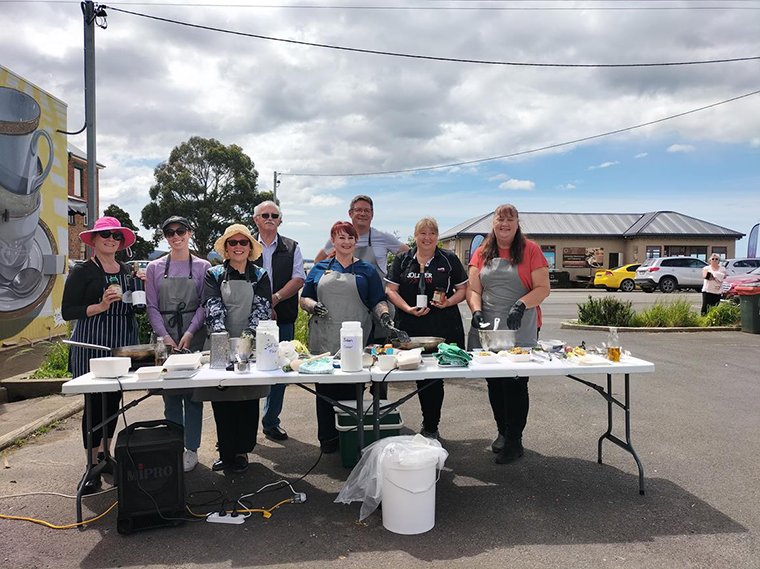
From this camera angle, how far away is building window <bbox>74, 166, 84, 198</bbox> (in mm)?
27531

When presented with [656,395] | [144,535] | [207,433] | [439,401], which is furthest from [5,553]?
[656,395]

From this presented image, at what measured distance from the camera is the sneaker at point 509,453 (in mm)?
4359

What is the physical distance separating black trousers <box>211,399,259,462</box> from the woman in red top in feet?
6.04

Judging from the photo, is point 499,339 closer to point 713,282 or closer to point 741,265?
point 713,282

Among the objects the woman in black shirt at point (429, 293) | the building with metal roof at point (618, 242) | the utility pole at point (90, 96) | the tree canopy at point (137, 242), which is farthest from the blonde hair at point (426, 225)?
the tree canopy at point (137, 242)

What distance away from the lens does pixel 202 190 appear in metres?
34.4

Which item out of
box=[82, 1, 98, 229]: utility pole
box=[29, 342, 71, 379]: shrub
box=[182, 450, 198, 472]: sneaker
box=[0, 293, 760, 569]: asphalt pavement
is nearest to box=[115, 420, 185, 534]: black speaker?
box=[0, 293, 760, 569]: asphalt pavement

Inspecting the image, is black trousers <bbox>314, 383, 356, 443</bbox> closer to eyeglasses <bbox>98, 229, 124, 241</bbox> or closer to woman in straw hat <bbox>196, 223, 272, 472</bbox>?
woman in straw hat <bbox>196, 223, 272, 472</bbox>

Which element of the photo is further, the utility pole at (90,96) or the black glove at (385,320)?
the utility pole at (90,96)

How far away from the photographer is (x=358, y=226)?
16.5 feet

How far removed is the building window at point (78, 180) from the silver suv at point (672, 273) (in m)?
27.7

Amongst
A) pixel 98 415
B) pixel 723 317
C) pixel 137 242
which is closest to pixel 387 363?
pixel 98 415

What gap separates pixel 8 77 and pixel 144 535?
9.15 metres

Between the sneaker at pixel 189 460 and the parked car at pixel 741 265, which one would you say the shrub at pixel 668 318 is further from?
the parked car at pixel 741 265
